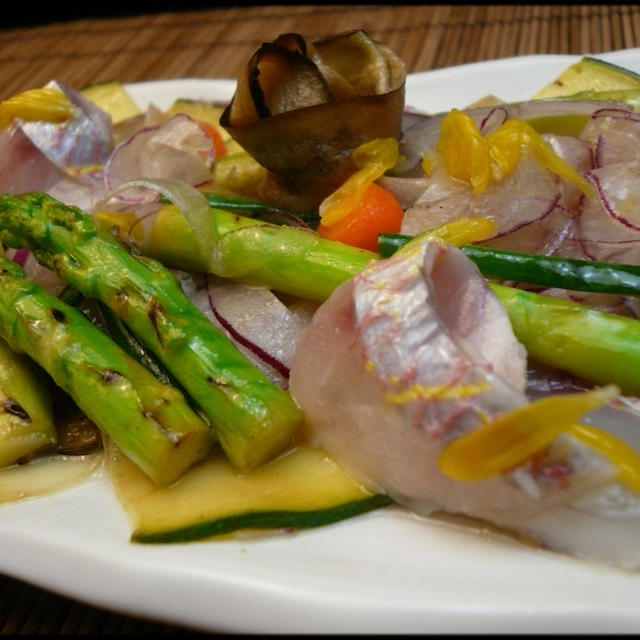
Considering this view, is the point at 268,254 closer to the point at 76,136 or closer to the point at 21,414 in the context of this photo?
the point at 21,414

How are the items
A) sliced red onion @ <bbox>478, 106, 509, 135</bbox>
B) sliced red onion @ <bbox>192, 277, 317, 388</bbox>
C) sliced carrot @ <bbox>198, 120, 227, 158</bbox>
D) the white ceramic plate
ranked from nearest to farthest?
the white ceramic plate, sliced red onion @ <bbox>192, 277, 317, 388</bbox>, sliced red onion @ <bbox>478, 106, 509, 135</bbox>, sliced carrot @ <bbox>198, 120, 227, 158</bbox>

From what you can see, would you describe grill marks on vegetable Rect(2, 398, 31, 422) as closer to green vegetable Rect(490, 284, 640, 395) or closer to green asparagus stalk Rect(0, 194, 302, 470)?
green asparagus stalk Rect(0, 194, 302, 470)

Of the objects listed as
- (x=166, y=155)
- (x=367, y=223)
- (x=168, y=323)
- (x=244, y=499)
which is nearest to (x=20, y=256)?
A: (x=166, y=155)

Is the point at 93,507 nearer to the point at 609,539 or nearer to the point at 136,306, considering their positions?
the point at 136,306

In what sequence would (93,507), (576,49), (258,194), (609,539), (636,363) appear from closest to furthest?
(609,539) < (636,363) < (93,507) < (258,194) < (576,49)

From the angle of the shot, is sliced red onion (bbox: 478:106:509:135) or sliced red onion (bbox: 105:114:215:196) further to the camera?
sliced red onion (bbox: 105:114:215:196)

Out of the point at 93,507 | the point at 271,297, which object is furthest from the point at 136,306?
the point at 93,507

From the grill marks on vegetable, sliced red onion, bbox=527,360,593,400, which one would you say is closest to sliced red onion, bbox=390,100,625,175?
sliced red onion, bbox=527,360,593,400
